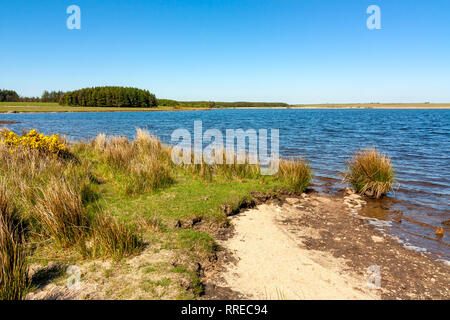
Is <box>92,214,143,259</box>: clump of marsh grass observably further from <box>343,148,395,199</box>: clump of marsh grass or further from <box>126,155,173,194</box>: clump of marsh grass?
<box>343,148,395,199</box>: clump of marsh grass

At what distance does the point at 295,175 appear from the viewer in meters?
8.94

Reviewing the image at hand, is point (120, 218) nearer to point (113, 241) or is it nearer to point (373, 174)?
point (113, 241)

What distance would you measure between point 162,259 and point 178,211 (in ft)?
6.27

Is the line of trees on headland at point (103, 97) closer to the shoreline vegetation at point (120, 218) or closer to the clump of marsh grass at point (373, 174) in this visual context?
the shoreline vegetation at point (120, 218)

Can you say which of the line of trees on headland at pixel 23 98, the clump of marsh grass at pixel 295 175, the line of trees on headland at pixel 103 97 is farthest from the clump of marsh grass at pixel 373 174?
the line of trees on headland at pixel 23 98

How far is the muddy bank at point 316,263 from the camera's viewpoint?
398 cm

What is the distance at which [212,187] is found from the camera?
798 centimetres

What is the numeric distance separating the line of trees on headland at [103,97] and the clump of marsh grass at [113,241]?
115425mm

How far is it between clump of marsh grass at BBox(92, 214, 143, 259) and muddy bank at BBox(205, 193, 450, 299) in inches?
57.3

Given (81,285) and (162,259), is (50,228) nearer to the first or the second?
(81,285)

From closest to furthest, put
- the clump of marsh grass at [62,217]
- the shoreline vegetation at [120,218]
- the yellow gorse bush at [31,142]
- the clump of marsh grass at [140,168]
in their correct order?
the shoreline vegetation at [120,218] < the clump of marsh grass at [62,217] < the clump of marsh grass at [140,168] < the yellow gorse bush at [31,142]

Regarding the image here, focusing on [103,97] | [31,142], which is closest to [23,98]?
[103,97]
